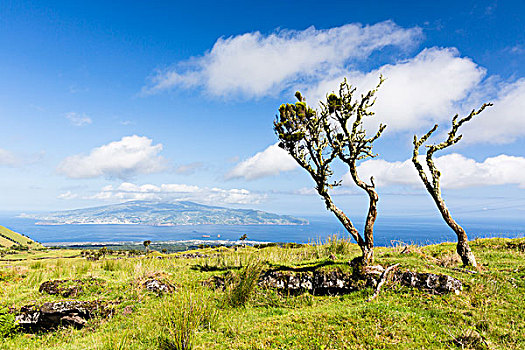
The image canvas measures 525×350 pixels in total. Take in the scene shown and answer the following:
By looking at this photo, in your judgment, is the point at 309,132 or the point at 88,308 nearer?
the point at 88,308

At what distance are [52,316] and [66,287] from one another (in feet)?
6.21

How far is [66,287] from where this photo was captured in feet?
35.0

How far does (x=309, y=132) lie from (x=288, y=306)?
27.1ft

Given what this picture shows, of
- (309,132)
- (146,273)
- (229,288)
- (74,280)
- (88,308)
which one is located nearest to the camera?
(88,308)

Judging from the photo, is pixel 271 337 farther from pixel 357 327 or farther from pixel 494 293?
pixel 494 293

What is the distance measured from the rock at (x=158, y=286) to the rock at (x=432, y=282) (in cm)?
883

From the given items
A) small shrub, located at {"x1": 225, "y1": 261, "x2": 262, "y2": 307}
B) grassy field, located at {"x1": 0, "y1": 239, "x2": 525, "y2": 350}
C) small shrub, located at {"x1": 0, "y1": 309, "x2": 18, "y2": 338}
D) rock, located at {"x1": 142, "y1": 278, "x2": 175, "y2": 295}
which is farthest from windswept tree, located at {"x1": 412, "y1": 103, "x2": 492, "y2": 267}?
small shrub, located at {"x1": 0, "y1": 309, "x2": 18, "y2": 338}

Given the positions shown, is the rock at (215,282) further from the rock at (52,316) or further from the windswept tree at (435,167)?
the windswept tree at (435,167)

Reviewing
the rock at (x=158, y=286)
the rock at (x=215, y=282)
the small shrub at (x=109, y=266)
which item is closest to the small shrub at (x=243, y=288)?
the rock at (x=215, y=282)

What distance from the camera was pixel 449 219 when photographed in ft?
41.3

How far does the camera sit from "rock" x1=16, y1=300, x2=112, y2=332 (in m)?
8.87

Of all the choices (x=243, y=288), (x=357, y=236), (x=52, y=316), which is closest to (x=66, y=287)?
(x=52, y=316)

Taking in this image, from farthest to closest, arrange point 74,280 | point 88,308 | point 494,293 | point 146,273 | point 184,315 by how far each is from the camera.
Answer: point 146,273 → point 74,280 → point 88,308 → point 494,293 → point 184,315

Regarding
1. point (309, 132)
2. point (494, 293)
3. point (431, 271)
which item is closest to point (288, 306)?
point (431, 271)
